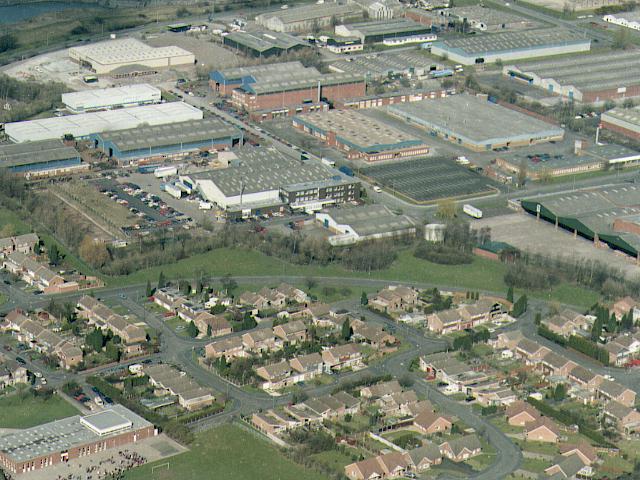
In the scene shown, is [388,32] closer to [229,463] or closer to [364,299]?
[364,299]

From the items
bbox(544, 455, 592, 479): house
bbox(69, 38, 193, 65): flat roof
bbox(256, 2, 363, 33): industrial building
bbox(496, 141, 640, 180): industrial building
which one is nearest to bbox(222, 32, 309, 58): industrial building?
bbox(256, 2, 363, 33): industrial building

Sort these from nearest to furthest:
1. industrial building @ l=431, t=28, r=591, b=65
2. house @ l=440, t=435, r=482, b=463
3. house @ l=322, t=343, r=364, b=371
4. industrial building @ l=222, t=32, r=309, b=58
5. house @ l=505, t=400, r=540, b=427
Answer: house @ l=440, t=435, r=482, b=463, house @ l=505, t=400, r=540, b=427, house @ l=322, t=343, r=364, b=371, industrial building @ l=222, t=32, r=309, b=58, industrial building @ l=431, t=28, r=591, b=65

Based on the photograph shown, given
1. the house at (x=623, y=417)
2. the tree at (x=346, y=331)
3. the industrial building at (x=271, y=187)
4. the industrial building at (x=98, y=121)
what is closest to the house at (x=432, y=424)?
the house at (x=623, y=417)

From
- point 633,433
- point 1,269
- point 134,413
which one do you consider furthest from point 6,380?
point 633,433

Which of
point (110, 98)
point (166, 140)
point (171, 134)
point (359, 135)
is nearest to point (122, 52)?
point (110, 98)

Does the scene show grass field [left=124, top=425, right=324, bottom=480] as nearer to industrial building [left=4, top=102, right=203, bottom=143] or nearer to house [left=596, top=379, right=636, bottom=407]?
house [left=596, top=379, right=636, bottom=407]

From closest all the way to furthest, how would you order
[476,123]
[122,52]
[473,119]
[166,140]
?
[166,140]
[476,123]
[473,119]
[122,52]

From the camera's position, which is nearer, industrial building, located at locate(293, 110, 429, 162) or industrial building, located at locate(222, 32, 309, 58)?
industrial building, located at locate(293, 110, 429, 162)
